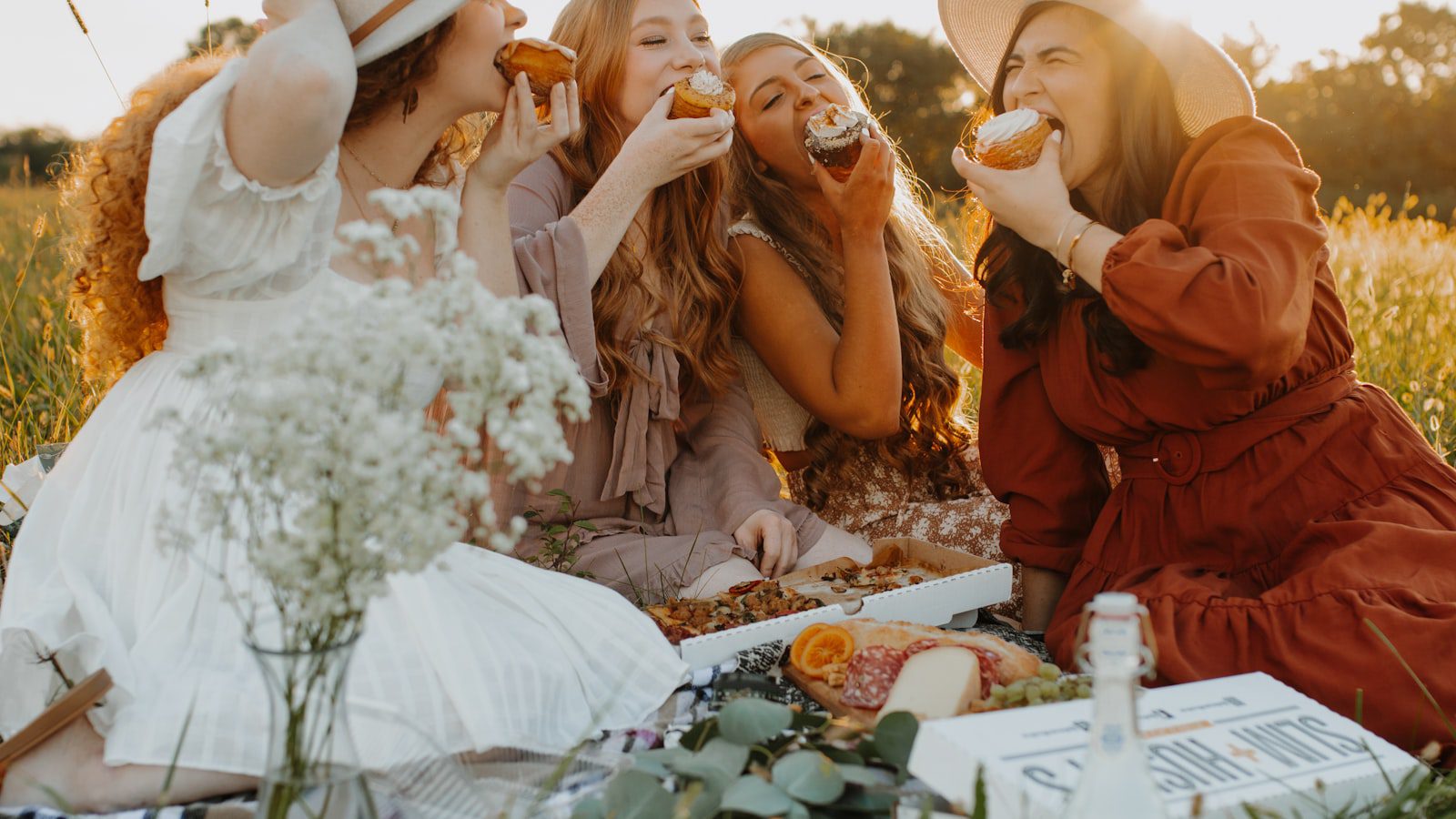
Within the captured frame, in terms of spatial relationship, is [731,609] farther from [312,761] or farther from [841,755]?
[312,761]

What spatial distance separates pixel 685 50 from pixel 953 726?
8.00ft

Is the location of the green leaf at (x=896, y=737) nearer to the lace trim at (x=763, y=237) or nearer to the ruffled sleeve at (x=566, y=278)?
the ruffled sleeve at (x=566, y=278)

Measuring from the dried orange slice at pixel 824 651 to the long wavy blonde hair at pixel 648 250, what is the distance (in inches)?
45.0

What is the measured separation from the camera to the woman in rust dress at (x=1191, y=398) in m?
2.54

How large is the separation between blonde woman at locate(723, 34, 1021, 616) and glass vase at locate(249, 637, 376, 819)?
2.52 m

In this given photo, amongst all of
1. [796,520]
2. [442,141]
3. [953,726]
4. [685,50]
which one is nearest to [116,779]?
[953,726]

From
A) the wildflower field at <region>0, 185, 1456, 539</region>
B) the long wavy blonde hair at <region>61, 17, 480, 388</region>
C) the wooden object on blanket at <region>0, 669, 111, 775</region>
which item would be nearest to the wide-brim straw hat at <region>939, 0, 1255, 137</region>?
the long wavy blonde hair at <region>61, 17, 480, 388</region>

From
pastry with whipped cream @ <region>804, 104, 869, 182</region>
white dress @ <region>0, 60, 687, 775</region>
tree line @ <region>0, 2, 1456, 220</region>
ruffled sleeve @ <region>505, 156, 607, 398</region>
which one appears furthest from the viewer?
tree line @ <region>0, 2, 1456, 220</region>

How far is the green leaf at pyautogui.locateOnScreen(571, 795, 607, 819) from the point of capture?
174 centimetres

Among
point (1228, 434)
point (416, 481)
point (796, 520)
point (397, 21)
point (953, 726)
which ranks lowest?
point (796, 520)

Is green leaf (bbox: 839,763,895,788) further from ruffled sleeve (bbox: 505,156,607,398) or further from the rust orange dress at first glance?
ruffled sleeve (bbox: 505,156,607,398)

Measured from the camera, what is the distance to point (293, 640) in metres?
1.48

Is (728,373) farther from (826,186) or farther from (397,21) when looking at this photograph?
(397,21)

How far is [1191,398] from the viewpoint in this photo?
2.94 meters
